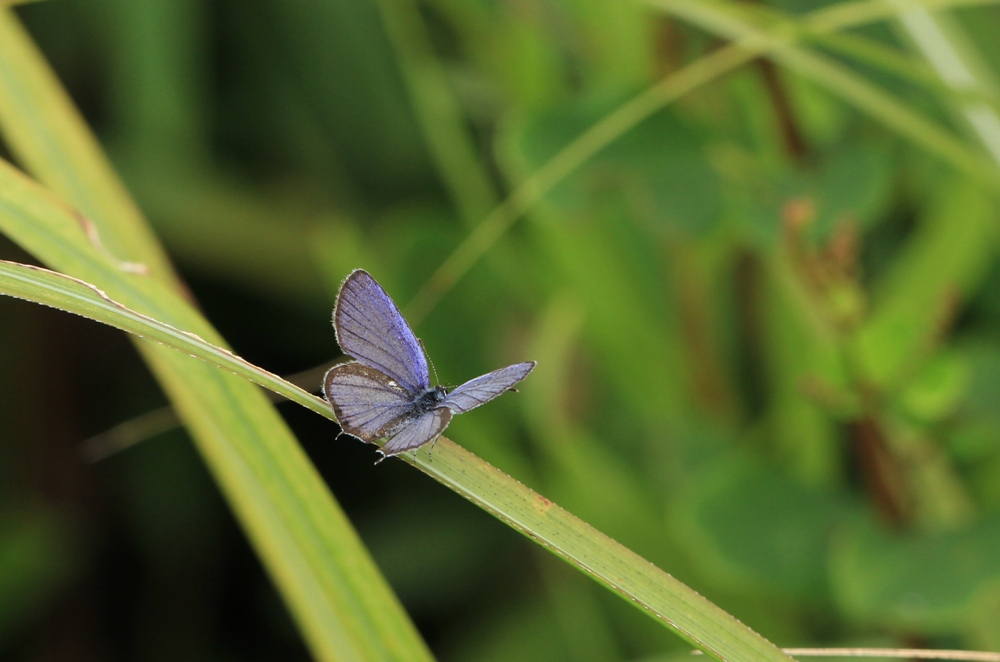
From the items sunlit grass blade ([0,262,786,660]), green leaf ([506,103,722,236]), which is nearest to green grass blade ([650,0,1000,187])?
green leaf ([506,103,722,236])

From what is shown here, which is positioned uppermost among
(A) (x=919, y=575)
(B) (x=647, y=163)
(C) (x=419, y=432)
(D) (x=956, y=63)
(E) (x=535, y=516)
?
(B) (x=647, y=163)

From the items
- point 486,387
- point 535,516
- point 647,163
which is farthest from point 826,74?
point 535,516

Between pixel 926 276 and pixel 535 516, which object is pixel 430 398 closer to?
pixel 535 516

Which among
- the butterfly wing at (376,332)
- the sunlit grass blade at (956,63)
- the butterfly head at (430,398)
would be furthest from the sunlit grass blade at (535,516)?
the sunlit grass blade at (956,63)

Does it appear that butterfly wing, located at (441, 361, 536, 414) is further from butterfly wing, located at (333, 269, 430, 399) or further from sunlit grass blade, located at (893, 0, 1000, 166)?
sunlit grass blade, located at (893, 0, 1000, 166)

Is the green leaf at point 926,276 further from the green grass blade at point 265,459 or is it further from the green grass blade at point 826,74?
the green grass blade at point 265,459

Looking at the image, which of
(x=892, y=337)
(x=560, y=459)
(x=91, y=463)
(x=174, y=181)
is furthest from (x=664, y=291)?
(x=91, y=463)
